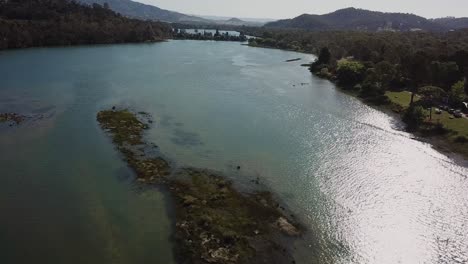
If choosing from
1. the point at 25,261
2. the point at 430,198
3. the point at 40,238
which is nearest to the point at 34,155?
the point at 40,238

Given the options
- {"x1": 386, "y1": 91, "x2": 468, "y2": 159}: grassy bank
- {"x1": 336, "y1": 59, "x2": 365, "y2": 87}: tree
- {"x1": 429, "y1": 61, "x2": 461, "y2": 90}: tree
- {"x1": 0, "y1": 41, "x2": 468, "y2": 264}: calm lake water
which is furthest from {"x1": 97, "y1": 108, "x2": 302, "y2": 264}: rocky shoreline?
{"x1": 336, "y1": 59, "x2": 365, "y2": 87}: tree

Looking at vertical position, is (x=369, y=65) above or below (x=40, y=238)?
above

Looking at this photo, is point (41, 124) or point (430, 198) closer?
point (430, 198)

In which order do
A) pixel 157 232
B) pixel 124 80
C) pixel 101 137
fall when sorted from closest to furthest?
pixel 157 232 < pixel 101 137 < pixel 124 80

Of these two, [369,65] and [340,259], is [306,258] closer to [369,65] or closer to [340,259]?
[340,259]

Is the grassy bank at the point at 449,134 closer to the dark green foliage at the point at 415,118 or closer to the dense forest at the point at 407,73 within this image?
the dark green foliage at the point at 415,118

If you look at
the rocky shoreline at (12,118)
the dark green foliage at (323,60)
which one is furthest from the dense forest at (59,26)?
the dark green foliage at (323,60)
